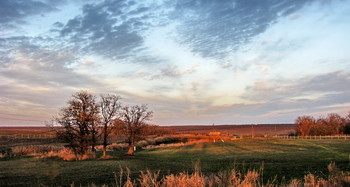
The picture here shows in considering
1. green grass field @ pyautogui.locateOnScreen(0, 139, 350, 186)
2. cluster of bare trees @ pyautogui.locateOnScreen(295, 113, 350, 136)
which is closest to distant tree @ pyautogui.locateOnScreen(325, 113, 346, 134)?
cluster of bare trees @ pyautogui.locateOnScreen(295, 113, 350, 136)

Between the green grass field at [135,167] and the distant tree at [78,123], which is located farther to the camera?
the distant tree at [78,123]

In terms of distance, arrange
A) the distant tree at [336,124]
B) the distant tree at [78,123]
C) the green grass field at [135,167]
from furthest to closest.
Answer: the distant tree at [336,124], the distant tree at [78,123], the green grass field at [135,167]

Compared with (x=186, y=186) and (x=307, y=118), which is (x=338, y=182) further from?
(x=307, y=118)

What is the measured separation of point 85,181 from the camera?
15.6m

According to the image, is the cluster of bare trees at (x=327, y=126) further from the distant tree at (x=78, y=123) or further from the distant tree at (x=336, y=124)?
the distant tree at (x=78, y=123)

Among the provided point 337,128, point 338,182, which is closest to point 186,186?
point 338,182

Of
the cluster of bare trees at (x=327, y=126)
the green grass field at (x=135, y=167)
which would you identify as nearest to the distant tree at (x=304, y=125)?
the cluster of bare trees at (x=327, y=126)

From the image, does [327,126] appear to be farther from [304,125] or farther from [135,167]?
[135,167]

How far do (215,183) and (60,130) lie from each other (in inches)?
1137

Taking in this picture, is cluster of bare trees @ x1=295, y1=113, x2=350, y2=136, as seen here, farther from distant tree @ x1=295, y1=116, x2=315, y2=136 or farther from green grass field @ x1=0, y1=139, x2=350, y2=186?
green grass field @ x1=0, y1=139, x2=350, y2=186

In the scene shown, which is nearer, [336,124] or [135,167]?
[135,167]

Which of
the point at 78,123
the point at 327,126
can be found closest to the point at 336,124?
the point at 327,126

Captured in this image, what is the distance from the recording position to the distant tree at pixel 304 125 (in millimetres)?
99150

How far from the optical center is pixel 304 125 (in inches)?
3979
